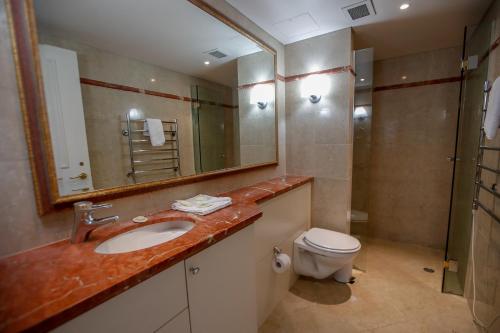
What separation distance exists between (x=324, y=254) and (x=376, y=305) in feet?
1.85

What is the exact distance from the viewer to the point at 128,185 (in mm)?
1103

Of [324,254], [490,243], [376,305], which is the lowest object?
[376,305]

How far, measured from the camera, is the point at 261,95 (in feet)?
6.77

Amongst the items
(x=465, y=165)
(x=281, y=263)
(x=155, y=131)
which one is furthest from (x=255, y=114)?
(x=465, y=165)

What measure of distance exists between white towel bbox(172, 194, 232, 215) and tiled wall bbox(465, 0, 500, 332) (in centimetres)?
164

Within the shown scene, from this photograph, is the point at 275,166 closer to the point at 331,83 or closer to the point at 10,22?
the point at 331,83

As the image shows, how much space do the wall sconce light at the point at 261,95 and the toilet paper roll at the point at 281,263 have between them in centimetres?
132

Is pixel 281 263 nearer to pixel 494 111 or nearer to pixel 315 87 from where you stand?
pixel 494 111

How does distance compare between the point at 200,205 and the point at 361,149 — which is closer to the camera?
the point at 200,205

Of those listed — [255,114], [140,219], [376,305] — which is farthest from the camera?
[255,114]

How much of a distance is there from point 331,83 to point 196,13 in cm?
133

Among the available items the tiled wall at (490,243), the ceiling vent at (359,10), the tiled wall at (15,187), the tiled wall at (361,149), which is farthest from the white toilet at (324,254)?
the ceiling vent at (359,10)

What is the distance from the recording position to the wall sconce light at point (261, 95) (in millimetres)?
2008

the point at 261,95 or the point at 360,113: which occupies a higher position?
the point at 261,95
